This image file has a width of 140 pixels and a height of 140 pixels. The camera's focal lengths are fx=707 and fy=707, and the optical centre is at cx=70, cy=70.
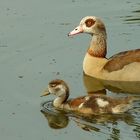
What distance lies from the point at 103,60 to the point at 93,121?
2792 millimetres

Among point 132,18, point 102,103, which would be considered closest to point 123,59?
point 102,103

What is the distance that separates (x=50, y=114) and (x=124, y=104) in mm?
1260

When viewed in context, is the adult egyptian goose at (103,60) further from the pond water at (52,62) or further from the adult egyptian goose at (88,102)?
the adult egyptian goose at (88,102)

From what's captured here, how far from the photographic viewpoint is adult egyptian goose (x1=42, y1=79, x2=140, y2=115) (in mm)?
11008

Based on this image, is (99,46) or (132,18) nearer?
(99,46)

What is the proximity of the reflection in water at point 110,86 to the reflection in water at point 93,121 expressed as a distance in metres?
1.37

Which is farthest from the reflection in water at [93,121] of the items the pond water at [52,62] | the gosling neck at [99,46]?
the gosling neck at [99,46]

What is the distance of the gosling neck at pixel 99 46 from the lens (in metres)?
13.6

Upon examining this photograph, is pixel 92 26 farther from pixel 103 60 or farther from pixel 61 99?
pixel 61 99

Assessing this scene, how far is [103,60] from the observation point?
13500mm

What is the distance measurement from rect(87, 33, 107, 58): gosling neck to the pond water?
1.42 ft

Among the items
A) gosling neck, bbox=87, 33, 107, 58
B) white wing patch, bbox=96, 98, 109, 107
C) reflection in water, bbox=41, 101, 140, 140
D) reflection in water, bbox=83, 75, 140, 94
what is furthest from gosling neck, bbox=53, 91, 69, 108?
gosling neck, bbox=87, 33, 107, 58

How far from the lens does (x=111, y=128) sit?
414 inches

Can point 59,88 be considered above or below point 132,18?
above
